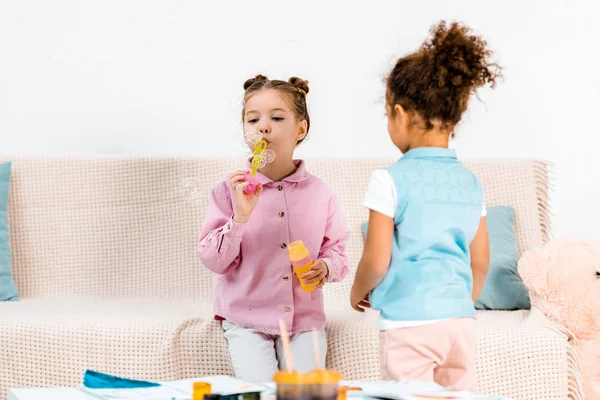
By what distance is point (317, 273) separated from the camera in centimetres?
180

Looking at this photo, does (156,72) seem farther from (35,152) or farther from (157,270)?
(157,270)

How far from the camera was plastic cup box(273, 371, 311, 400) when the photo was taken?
1016 mm

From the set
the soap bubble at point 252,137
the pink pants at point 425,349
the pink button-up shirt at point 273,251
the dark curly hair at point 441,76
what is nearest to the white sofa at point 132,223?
the pink button-up shirt at point 273,251

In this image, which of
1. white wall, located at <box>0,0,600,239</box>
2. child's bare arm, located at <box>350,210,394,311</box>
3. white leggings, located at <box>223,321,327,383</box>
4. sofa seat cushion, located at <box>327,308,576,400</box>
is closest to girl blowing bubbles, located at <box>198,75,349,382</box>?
white leggings, located at <box>223,321,327,383</box>

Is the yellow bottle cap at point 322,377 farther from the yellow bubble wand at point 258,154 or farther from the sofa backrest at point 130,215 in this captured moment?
the sofa backrest at point 130,215

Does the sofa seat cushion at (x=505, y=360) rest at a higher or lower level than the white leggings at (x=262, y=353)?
lower

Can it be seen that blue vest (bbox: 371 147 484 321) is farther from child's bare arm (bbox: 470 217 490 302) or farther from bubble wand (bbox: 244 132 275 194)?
bubble wand (bbox: 244 132 275 194)

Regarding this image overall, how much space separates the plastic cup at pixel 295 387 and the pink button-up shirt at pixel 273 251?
2.74ft

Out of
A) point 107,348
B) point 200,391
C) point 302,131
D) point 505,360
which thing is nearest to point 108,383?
point 200,391

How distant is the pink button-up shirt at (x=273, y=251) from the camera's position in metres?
1.89

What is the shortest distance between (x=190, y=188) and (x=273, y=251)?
0.24 m

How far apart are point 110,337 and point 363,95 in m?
1.29

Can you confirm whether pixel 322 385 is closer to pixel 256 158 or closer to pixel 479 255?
pixel 479 255

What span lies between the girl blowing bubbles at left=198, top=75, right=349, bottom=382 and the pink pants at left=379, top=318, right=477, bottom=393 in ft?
1.04
